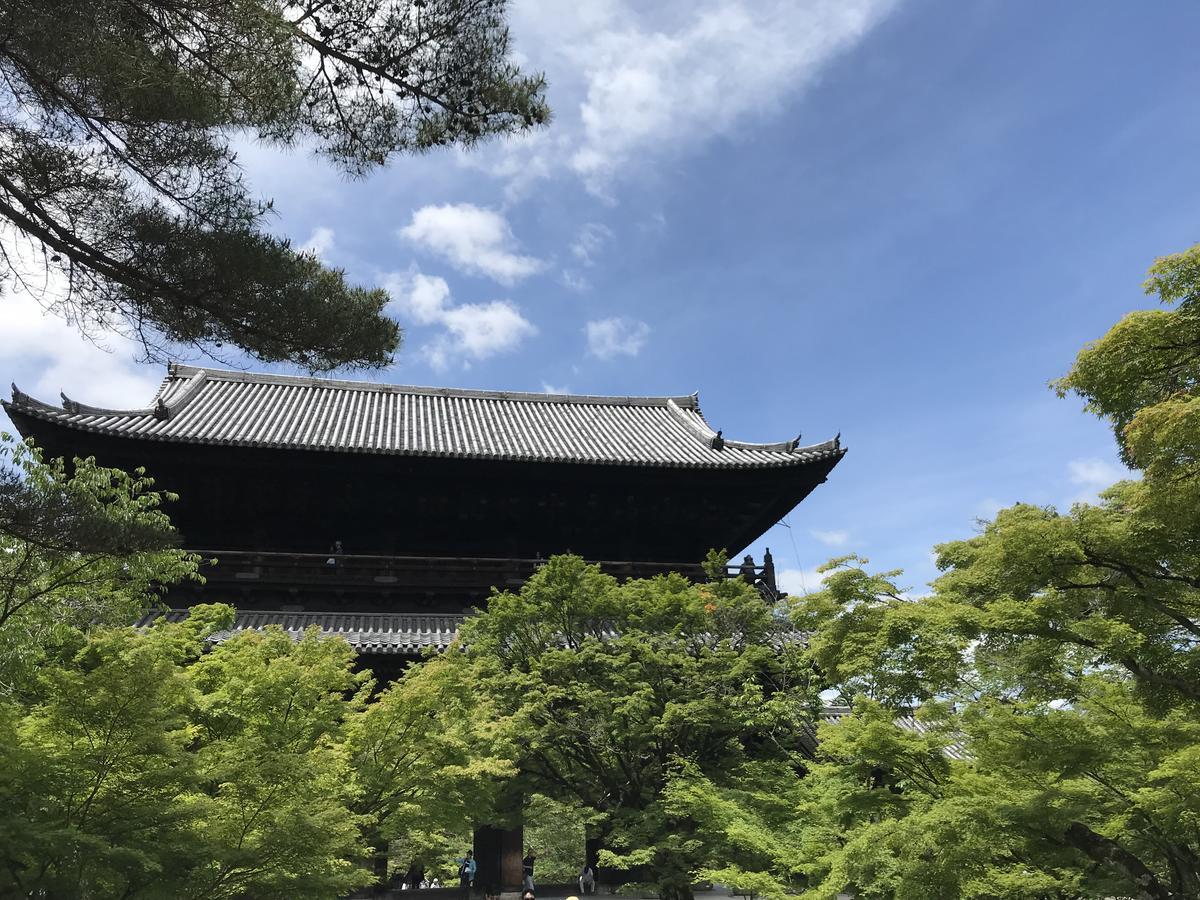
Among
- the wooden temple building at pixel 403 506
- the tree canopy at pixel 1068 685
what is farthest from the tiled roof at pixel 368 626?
the tree canopy at pixel 1068 685

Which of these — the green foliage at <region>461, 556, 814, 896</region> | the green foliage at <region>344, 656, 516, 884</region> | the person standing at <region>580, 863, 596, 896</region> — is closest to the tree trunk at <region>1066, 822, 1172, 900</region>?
the green foliage at <region>461, 556, 814, 896</region>

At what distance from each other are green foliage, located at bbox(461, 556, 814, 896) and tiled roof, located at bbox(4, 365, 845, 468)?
179 inches

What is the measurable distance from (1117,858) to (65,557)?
10553 millimetres

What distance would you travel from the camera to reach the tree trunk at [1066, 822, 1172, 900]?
7047 millimetres

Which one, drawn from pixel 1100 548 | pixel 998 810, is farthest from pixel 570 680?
pixel 1100 548

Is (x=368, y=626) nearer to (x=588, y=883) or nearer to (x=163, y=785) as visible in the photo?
(x=588, y=883)

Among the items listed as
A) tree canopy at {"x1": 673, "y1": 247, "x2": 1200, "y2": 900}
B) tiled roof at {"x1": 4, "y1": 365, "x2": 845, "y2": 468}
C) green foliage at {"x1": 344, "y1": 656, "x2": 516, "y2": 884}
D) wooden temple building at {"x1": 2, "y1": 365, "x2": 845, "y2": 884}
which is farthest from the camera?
tiled roof at {"x1": 4, "y1": 365, "x2": 845, "y2": 468}

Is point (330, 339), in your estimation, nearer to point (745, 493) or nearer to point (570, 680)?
point (570, 680)

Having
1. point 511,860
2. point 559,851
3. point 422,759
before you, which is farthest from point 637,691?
point 559,851

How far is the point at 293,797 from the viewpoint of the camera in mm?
7742

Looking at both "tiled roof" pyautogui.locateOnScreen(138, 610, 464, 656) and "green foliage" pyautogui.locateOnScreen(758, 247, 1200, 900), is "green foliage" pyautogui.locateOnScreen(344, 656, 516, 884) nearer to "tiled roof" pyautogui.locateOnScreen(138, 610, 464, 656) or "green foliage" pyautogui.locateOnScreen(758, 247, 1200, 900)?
"tiled roof" pyautogui.locateOnScreen(138, 610, 464, 656)

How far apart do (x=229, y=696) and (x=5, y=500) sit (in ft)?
11.3

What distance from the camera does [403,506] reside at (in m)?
16.2

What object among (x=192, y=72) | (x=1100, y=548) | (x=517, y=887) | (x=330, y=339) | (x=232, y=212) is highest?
(x=192, y=72)
